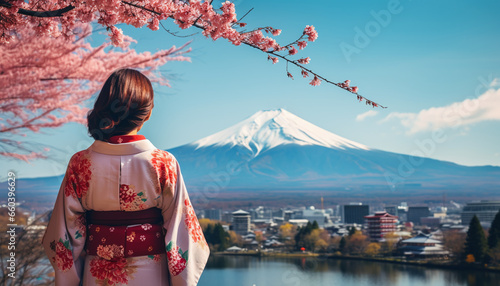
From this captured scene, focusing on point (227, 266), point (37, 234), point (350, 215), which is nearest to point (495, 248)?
point (227, 266)

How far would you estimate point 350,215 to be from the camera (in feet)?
138

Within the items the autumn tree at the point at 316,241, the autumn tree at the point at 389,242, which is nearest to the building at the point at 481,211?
the autumn tree at the point at 389,242

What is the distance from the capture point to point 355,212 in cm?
4203

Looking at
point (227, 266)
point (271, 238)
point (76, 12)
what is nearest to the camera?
point (76, 12)

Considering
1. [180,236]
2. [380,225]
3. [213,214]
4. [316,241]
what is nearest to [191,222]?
[180,236]

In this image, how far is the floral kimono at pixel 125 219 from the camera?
1.30m

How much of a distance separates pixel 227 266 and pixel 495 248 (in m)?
12.0

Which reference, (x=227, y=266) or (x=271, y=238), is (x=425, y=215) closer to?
(x=271, y=238)

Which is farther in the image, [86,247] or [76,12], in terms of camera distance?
[76,12]

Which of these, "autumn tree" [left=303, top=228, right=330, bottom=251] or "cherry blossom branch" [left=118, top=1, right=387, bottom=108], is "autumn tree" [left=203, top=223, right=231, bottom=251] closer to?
"autumn tree" [left=303, top=228, right=330, bottom=251]

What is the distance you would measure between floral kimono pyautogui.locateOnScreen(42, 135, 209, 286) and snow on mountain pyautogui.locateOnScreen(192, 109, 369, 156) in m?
62.7

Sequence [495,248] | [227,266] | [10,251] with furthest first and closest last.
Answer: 1. [227,266]
2. [495,248]
3. [10,251]

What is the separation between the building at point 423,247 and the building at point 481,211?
12286mm

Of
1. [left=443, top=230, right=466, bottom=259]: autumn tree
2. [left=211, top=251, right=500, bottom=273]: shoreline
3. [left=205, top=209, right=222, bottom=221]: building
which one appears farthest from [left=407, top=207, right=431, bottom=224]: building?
[left=443, top=230, right=466, bottom=259]: autumn tree
